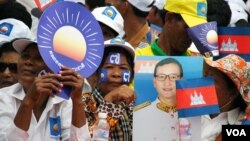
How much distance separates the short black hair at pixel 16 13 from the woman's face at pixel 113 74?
6.96 ft

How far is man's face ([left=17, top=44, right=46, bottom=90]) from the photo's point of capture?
560 centimetres

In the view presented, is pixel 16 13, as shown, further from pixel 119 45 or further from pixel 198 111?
pixel 198 111

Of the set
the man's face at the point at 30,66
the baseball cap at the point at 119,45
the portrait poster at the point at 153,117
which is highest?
the baseball cap at the point at 119,45

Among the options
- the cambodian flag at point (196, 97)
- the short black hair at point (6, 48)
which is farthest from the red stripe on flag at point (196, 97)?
the short black hair at point (6, 48)

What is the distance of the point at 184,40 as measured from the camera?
6148mm

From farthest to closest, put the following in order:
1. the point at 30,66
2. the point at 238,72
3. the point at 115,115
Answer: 1. the point at 30,66
2. the point at 115,115
3. the point at 238,72

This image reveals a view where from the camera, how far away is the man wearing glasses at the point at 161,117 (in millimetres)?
5043

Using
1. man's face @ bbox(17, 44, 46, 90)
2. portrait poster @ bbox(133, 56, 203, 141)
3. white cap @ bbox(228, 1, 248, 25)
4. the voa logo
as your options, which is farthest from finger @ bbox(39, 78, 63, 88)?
white cap @ bbox(228, 1, 248, 25)

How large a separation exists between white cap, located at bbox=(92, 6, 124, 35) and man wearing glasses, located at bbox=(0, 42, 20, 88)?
2.35 feet

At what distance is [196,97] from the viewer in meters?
5.06

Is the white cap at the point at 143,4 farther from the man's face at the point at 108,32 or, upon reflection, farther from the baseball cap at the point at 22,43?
the baseball cap at the point at 22,43

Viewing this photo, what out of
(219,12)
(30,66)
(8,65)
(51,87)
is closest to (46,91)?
(51,87)

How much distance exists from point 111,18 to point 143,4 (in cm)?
80

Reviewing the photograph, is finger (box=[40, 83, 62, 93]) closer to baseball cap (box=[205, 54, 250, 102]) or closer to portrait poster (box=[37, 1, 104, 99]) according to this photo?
portrait poster (box=[37, 1, 104, 99])
